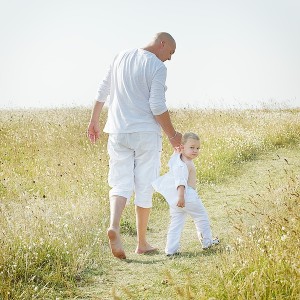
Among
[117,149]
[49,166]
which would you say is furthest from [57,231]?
[49,166]

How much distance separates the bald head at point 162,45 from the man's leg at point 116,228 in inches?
59.6

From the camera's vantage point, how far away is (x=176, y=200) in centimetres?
517

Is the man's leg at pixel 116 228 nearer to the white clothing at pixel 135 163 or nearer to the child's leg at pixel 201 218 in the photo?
the white clothing at pixel 135 163

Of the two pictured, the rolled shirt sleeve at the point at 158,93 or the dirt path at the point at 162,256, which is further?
the rolled shirt sleeve at the point at 158,93

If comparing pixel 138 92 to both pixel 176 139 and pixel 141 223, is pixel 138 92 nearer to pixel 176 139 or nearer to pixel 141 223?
pixel 176 139

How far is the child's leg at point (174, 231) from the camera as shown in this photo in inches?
207

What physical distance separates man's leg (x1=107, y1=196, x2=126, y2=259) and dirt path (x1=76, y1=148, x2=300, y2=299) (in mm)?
172

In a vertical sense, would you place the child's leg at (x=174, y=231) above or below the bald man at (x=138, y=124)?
below

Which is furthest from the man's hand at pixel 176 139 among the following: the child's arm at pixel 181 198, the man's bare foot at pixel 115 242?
the man's bare foot at pixel 115 242

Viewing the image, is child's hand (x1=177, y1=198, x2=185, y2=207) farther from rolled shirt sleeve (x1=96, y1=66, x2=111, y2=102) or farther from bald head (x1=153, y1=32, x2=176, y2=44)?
bald head (x1=153, y1=32, x2=176, y2=44)

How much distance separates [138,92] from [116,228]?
1.37 metres

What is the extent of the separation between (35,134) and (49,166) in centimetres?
368

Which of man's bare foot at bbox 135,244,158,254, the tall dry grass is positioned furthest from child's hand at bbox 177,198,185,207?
the tall dry grass

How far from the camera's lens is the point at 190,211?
17.3ft
